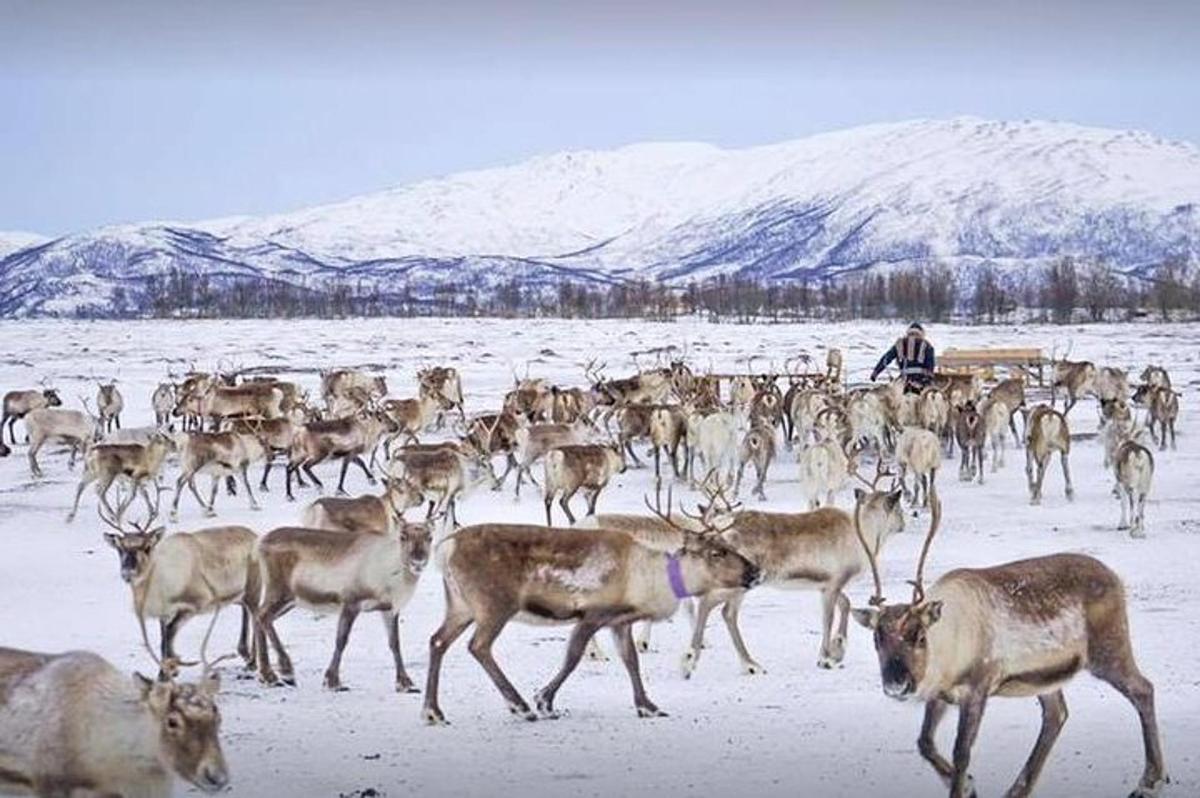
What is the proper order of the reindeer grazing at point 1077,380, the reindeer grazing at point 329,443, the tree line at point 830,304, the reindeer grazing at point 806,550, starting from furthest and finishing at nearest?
the tree line at point 830,304
the reindeer grazing at point 1077,380
the reindeer grazing at point 329,443
the reindeer grazing at point 806,550

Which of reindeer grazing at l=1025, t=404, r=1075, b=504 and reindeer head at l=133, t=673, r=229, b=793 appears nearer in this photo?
reindeer head at l=133, t=673, r=229, b=793

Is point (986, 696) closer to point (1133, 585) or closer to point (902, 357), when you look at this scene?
point (1133, 585)

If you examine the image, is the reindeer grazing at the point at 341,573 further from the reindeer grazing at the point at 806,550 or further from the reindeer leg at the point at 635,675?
the reindeer grazing at the point at 806,550

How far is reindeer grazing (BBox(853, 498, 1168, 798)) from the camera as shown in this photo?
617 cm

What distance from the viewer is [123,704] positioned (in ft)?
18.4

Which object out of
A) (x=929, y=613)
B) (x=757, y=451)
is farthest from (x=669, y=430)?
(x=929, y=613)

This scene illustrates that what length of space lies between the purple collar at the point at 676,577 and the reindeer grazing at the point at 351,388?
15976 mm

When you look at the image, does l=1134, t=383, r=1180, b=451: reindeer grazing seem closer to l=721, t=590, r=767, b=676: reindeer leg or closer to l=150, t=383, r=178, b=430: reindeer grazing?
l=721, t=590, r=767, b=676: reindeer leg

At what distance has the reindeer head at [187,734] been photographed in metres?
5.53

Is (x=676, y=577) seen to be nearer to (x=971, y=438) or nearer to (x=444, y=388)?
(x=971, y=438)

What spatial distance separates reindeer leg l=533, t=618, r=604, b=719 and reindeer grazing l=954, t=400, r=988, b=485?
1144 cm

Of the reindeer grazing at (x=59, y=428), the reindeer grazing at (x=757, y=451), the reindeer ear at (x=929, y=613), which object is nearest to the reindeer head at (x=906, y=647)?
the reindeer ear at (x=929, y=613)

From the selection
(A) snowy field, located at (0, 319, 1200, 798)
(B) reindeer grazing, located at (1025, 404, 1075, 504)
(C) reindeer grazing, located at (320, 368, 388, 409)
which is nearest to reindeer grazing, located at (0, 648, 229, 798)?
(A) snowy field, located at (0, 319, 1200, 798)

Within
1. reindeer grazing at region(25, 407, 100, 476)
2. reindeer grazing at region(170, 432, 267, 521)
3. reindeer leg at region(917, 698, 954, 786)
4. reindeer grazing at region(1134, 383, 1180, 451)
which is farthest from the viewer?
reindeer grazing at region(1134, 383, 1180, 451)
